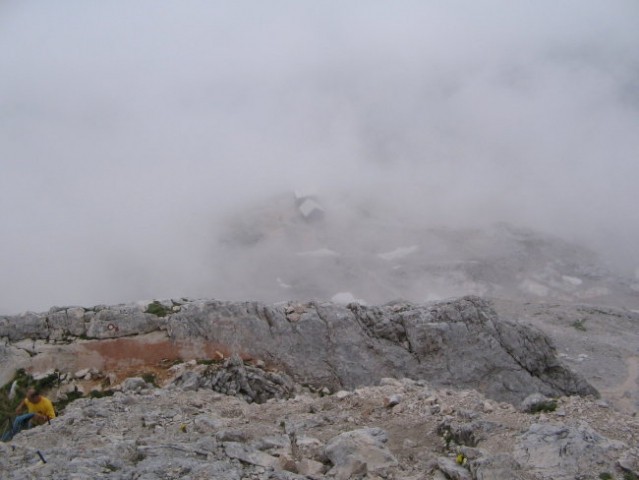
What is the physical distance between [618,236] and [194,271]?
226 ft

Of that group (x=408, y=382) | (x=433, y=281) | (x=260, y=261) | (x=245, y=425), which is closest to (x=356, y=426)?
(x=245, y=425)

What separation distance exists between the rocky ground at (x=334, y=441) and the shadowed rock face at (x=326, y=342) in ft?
15.6

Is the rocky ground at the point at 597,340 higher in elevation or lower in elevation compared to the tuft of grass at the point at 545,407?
lower

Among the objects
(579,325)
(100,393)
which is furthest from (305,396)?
(579,325)

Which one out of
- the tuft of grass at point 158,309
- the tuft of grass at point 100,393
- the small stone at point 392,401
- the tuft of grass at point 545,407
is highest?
the tuft of grass at point 158,309

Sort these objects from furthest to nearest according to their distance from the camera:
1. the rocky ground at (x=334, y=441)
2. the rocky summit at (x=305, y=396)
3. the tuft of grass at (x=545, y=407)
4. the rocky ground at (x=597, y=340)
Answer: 1. the rocky ground at (x=597, y=340)
2. the tuft of grass at (x=545, y=407)
3. the rocky summit at (x=305, y=396)
4. the rocky ground at (x=334, y=441)

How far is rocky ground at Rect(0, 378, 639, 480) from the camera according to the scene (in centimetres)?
1030

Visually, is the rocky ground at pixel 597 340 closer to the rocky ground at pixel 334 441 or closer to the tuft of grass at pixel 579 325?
the tuft of grass at pixel 579 325

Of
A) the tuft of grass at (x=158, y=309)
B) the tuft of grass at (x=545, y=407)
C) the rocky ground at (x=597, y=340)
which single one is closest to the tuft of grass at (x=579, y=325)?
the rocky ground at (x=597, y=340)

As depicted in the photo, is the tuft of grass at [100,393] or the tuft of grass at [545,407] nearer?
the tuft of grass at [545,407]

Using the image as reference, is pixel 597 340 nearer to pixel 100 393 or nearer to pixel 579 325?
pixel 579 325

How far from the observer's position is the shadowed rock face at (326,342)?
2080 cm

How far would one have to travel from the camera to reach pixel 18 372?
1983 cm

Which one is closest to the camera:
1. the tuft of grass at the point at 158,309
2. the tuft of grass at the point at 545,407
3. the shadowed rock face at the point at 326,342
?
the tuft of grass at the point at 545,407
